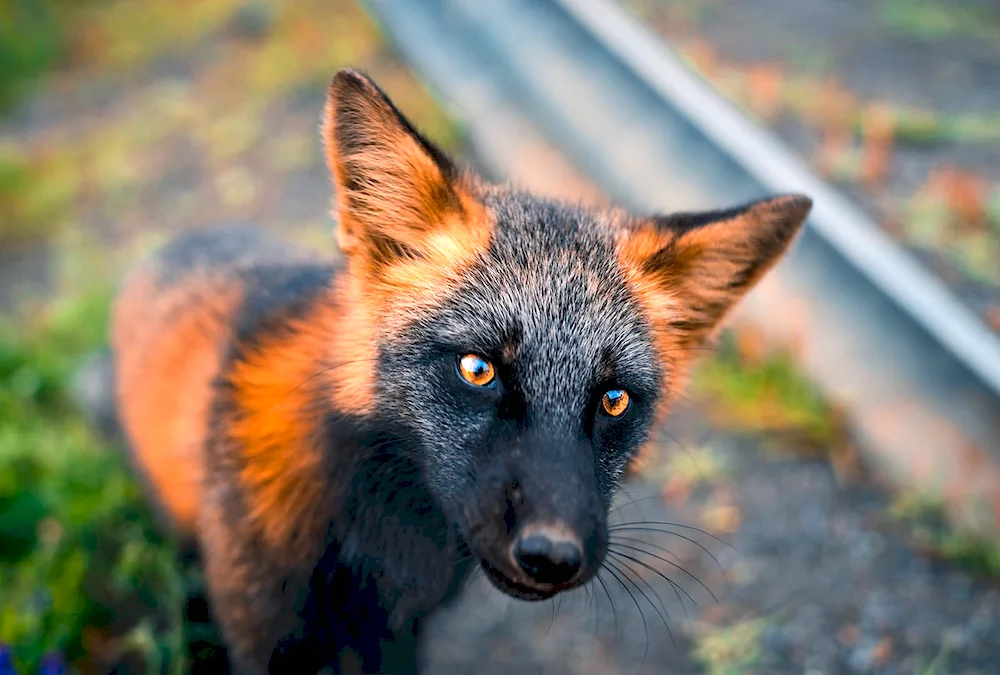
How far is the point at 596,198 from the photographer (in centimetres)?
492

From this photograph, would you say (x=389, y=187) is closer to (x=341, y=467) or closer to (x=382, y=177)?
(x=382, y=177)

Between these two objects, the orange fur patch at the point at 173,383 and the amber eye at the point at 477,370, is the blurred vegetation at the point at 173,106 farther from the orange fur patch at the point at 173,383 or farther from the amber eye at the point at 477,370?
the amber eye at the point at 477,370

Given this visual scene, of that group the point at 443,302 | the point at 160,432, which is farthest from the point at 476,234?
the point at 160,432

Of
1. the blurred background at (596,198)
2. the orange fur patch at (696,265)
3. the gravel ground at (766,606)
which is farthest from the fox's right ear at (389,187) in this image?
the gravel ground at (766,606)

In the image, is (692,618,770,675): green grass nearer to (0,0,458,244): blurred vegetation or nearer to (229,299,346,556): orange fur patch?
(229,299,346,556): orange fur patch

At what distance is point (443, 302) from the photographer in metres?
2.29

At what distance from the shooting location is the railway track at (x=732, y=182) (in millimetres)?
3309

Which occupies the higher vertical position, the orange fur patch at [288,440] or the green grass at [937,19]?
Answer: the green grass at [937,19]

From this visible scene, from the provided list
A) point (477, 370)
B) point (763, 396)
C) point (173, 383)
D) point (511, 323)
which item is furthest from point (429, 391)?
point (763, 396)

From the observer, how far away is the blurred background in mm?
3156

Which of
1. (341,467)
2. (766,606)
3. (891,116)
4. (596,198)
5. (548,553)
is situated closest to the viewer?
(548,553)

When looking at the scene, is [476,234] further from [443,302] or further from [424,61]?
[424,61]

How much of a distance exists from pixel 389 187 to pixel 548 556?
118 cm

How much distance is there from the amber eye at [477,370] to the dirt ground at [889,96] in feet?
9.31
